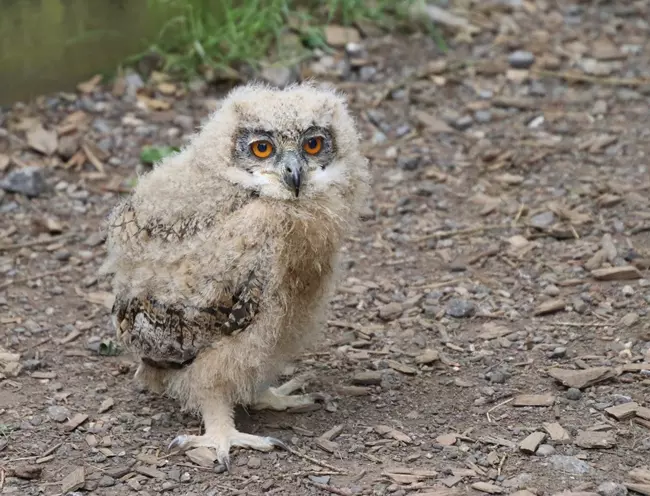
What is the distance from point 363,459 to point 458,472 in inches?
17.2

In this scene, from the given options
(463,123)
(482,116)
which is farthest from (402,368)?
(482,116)

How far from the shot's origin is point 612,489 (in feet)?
12.9

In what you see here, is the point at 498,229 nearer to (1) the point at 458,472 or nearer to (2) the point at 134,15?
(1) the point at 458,472

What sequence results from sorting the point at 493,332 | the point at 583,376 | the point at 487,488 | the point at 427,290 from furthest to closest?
1. the point at 427,290
2. the point at 493,332
3. the point at 583,376
4. the point at 487,488

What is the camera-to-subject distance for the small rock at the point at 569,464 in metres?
4.13

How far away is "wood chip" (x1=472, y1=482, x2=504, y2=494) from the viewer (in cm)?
405

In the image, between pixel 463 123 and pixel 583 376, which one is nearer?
pixel 583 376

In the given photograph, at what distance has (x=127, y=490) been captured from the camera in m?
4.22

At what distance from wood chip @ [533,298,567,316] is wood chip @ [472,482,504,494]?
1640mm

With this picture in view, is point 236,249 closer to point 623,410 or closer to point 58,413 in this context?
point 58,413

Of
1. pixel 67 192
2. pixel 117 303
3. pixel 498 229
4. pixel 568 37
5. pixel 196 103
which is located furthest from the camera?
pixel 568 37

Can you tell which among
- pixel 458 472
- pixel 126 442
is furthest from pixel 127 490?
pixel 458 472

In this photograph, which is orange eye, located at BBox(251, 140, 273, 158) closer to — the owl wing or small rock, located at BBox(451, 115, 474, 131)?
the owl wing

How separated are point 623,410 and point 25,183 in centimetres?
429
